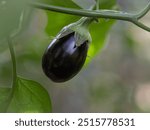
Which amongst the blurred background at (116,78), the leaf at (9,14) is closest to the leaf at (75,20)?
the leaf at (9,14)

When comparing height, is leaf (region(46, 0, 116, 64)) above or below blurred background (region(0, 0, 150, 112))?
above

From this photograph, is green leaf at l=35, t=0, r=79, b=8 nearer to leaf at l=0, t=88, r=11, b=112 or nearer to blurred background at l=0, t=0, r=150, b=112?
leaf at l=0, t=88, r=11, b=112

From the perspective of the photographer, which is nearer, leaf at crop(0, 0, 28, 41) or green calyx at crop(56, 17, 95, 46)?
leaf at crop(0, 0, 28, 41)

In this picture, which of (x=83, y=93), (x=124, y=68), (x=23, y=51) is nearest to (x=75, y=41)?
(x=23, y=51)

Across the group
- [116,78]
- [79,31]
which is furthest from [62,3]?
[116,78]

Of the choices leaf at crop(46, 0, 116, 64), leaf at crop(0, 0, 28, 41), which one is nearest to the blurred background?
leaf at crop(46, 0, 116, 64)

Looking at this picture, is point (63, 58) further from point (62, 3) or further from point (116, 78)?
point (116, 78)
